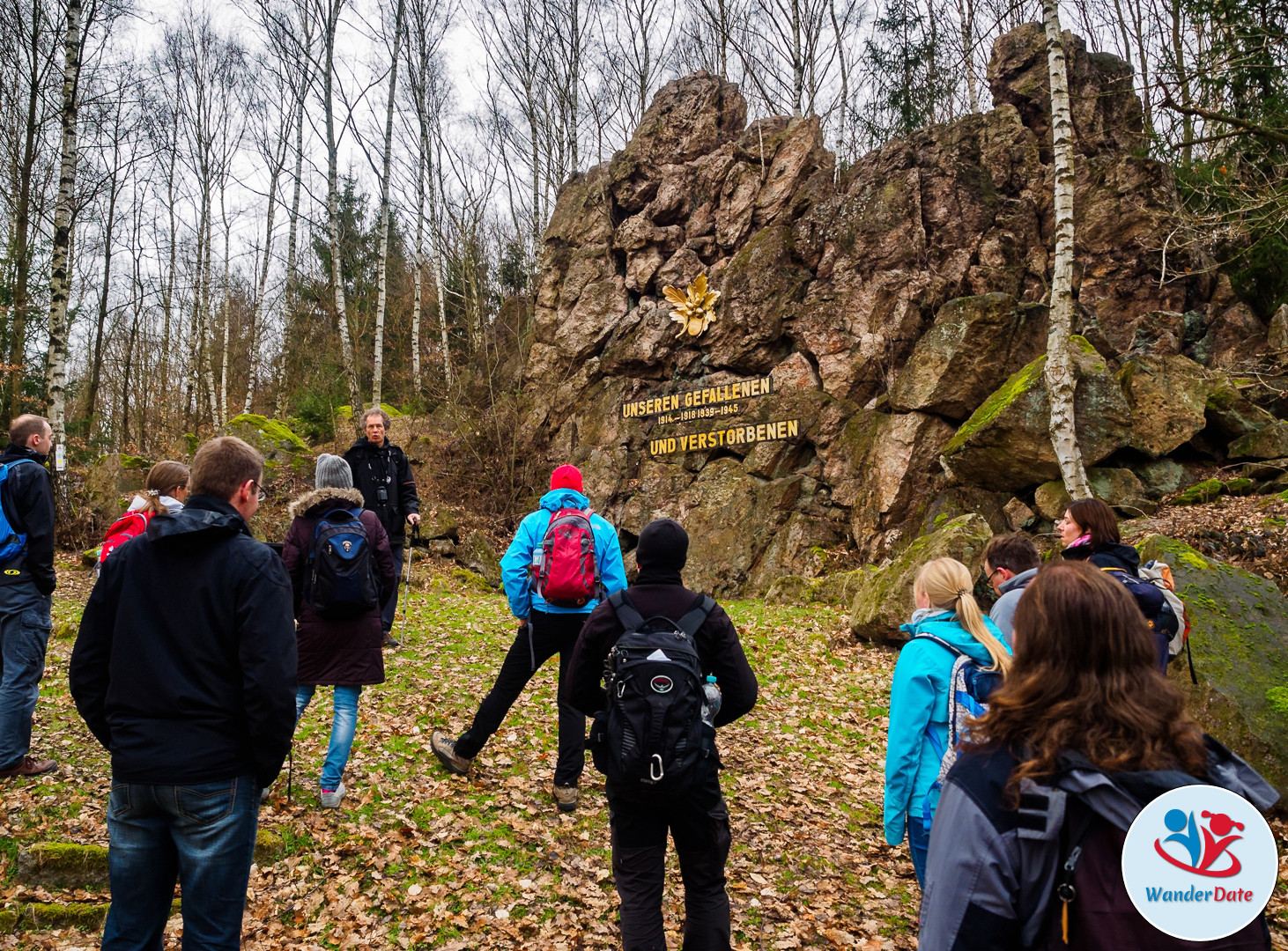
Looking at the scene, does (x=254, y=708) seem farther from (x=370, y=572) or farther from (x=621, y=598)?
(x=370, y=572)

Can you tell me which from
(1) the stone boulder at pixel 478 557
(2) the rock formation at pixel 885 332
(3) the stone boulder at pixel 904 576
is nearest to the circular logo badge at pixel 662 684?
(3) the stone boulder at pixel 904 576

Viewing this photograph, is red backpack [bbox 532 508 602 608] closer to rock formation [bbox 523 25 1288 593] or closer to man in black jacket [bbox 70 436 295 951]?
man in black jacket [bbox 70 436 295 951]

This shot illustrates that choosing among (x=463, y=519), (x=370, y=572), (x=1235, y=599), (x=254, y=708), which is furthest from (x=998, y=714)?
(x=463, y=519)

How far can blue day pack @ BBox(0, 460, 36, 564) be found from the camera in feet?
15.5

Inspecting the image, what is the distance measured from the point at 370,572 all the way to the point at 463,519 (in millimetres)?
13487

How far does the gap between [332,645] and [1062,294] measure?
10.1 m

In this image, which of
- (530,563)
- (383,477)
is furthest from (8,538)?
(383,477)

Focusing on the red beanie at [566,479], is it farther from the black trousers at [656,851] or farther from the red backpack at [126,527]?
the red backpack at [126,527]

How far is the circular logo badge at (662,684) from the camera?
9.49ft

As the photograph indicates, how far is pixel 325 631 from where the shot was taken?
4652 millimetres

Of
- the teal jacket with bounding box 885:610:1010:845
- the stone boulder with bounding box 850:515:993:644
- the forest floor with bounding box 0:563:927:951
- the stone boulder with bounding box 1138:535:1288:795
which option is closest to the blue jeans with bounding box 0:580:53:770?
the forest floor with bounding box 0:563:927:951

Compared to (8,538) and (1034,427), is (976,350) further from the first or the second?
(8,538)

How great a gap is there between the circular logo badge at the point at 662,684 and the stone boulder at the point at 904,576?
23.4 feet

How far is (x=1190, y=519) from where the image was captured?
31.3 ft
